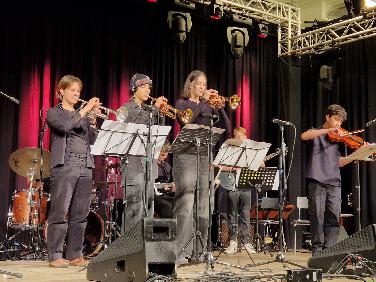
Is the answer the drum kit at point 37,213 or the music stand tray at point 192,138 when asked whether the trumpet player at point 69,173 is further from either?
the drum kit at point 37,213

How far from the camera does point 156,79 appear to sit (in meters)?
9.82

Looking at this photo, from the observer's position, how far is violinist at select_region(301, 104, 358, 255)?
19.4ft

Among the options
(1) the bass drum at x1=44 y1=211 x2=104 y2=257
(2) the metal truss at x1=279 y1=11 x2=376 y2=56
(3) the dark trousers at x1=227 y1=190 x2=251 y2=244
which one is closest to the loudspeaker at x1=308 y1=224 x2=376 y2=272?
(1) the bass drum at x1=44 y1=211 x2=104 y2=257

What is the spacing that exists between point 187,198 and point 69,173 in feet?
3.84

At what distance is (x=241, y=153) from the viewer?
556 cm

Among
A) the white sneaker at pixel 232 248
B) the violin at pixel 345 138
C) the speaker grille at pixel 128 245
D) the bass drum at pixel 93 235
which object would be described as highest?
the violin at pixel 345 138

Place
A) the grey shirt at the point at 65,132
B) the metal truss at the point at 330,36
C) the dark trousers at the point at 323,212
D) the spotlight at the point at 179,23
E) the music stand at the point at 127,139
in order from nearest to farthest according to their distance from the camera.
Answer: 1. the music stand at the point at 127,139
2. the grey shirt at the point at 65,132
3. the dark trousers at the point at 323,212
4. the spotlight at the point at 179,23
5. the metal truss at the point at 330,36

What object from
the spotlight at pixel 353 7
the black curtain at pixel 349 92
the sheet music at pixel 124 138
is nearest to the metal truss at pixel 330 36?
the spotlight at pixel 353 7

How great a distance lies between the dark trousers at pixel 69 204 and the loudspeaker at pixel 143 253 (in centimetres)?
162

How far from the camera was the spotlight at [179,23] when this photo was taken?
29.9ft

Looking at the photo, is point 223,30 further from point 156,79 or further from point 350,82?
point 350,82

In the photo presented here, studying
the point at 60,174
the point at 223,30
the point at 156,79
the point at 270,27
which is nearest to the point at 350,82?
the point at 270,27

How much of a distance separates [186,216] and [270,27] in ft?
22.0

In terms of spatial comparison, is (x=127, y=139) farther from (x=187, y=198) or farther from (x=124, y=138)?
(x=187, y=198)
